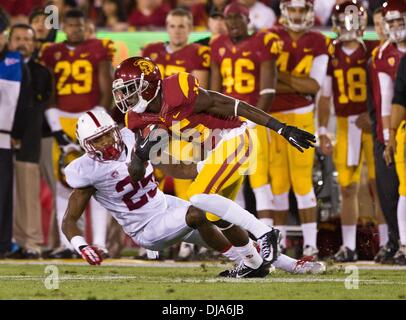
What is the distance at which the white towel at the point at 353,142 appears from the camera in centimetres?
852

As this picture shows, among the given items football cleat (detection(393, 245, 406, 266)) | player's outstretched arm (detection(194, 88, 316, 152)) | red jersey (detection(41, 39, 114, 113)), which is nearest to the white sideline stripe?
player's outstretched arm (detection(194, 88, 316, 152))

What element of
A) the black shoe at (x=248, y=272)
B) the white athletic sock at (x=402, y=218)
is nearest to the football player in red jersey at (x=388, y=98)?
the white athletic sock at (x=402, y=218)

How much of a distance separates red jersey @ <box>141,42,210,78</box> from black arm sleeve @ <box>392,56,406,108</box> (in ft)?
5.37

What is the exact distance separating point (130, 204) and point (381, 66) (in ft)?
8.08

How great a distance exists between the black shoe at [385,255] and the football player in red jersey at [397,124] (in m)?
0.10

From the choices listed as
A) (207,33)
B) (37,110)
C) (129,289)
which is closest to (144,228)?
(129,289)

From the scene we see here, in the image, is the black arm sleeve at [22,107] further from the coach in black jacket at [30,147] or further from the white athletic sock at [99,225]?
the white athletic sock at [99,225]

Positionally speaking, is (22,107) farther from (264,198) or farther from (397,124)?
(397,124)

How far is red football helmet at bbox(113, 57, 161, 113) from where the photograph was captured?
640 cm

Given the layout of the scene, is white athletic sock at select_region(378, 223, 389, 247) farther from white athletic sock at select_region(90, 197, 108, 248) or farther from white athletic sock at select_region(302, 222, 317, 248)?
white athletic sock at select_region(90, 197, 108, 248)

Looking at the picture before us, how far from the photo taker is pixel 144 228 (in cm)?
676

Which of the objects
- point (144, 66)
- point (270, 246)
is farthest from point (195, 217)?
point (144, 66)

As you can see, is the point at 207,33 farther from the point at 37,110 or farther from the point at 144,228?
the point at 144,228

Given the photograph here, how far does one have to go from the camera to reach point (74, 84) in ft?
28.9
